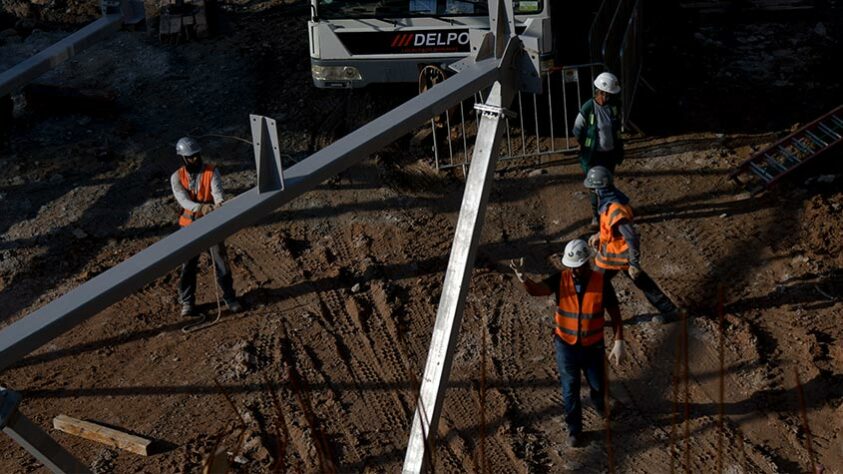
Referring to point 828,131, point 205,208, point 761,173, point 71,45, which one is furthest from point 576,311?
point 71,45

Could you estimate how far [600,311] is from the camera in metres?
7.82

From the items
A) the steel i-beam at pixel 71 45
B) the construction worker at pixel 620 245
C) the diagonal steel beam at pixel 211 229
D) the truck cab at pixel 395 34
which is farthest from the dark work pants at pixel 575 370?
the steel i-beam at pixel 71 45

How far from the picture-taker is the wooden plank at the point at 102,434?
839 centimetres

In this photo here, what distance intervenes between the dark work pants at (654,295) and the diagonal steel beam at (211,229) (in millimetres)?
3271

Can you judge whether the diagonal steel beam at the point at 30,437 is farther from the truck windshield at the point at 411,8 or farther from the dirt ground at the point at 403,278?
the truck windshield at the point at 411,8

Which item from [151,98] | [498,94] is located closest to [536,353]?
[498,94]

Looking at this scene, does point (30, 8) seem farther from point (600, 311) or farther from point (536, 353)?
point (600, 311)

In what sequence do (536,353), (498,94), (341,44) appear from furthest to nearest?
(341,44) < (536,353) < (498,94)

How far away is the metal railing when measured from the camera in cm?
1211

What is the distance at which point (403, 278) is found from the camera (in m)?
10.3

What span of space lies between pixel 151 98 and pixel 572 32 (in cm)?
556

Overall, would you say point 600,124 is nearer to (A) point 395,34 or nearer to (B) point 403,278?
(B) point 403,278

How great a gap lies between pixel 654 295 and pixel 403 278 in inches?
95.0

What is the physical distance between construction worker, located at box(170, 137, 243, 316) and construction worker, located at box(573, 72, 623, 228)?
3.53m
